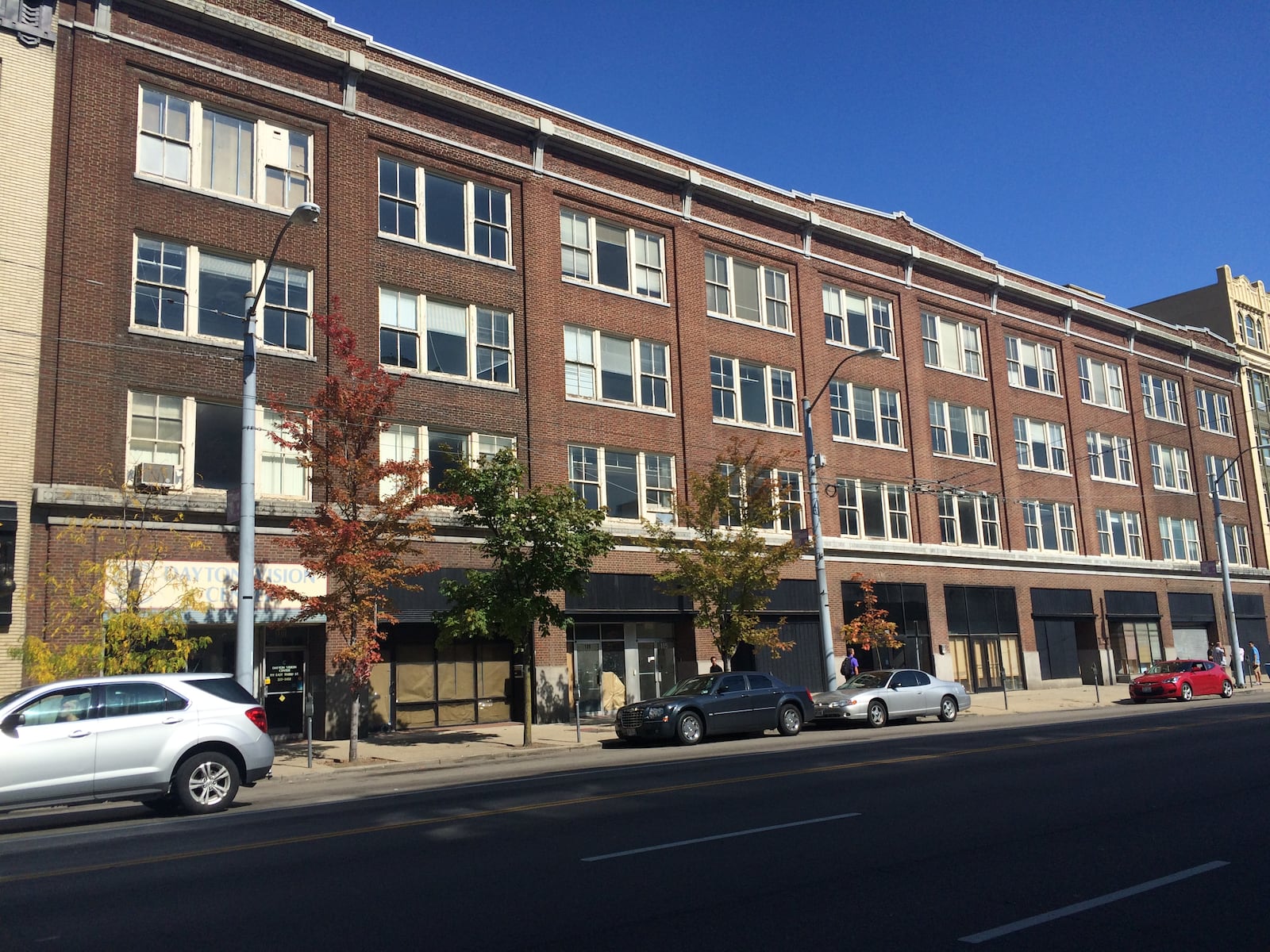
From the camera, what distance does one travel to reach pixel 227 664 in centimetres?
2292

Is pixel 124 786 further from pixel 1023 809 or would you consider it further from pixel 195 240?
pixel 195 240

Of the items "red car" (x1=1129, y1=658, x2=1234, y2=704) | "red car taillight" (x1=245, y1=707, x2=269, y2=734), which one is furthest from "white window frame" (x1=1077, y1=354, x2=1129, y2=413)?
"red car taillight" (x1=245, y1=707, x2=269, y2=734)

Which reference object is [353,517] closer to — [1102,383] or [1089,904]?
[1089,904]

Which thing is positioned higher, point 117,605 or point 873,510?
point 873,510

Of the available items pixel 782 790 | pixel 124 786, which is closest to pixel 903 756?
pixel 782 790

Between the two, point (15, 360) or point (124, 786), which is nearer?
point (124, 786)

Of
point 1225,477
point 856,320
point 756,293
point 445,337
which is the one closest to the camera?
point 445,337

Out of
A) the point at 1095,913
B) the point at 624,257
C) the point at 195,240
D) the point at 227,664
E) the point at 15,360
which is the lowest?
the point at 1095,913

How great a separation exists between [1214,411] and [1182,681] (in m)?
27.3

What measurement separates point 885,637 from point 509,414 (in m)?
14.0

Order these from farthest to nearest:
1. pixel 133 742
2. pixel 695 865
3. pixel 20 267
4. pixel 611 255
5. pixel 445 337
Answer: pixel 611 255
pixel 445 337
pixel 20 267
pixel 133 742
pixel 695 865

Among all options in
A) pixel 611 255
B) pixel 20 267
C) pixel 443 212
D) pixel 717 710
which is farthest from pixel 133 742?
pixel 611 255

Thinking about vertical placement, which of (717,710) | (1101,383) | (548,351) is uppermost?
(1101,383)

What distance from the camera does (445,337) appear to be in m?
27.4
